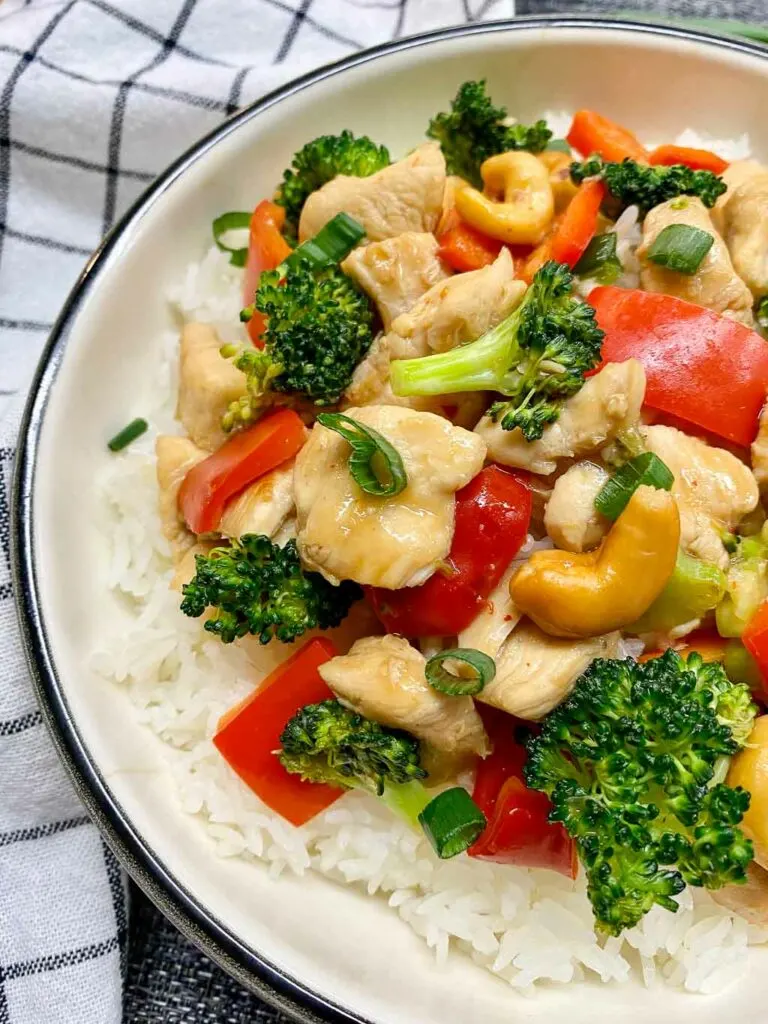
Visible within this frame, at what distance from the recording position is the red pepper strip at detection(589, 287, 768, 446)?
97.1 inches

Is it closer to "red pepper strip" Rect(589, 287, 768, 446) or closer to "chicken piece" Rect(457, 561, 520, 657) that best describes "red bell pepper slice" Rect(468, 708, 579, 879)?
"chicken piece" Rect(457, 561, 520, 657)

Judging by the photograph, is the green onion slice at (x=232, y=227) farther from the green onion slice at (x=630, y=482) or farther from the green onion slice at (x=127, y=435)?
the green onion slice at (x=630, y=482)

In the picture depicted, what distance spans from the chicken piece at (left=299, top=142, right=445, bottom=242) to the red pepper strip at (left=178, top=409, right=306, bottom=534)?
2.36 feet

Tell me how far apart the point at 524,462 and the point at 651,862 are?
1.05 meters

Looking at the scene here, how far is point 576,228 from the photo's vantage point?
2.82 meters

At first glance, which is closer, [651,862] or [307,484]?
[651,862]

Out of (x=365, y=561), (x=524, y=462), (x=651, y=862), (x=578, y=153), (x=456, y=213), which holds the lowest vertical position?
(x=651, y=862)

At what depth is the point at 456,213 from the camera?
293cm

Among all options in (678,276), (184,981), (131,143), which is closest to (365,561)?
(678,276)

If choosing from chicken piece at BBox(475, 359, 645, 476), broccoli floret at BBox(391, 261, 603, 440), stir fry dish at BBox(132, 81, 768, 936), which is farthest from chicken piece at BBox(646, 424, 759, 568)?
broccoli floret at BBox(391, 261, 603, 440)

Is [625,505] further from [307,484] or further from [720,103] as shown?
[720,103]

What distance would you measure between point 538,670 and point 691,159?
6.80 feet

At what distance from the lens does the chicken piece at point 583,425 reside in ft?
7.56

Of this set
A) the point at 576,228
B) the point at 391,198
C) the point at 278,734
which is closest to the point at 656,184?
the point at 576,228
